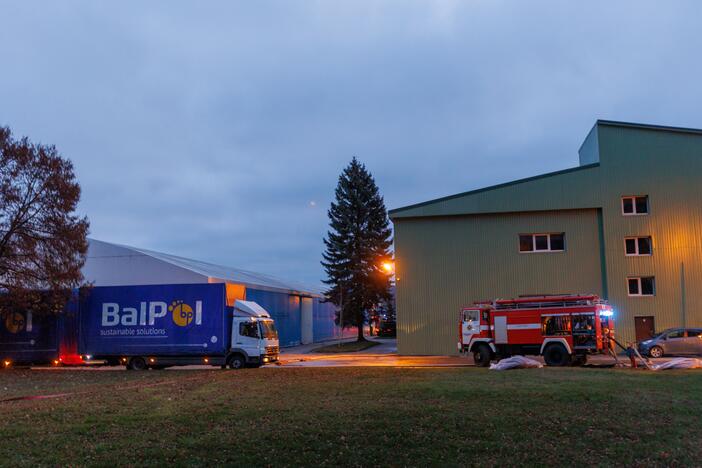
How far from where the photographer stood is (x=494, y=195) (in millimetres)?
36000

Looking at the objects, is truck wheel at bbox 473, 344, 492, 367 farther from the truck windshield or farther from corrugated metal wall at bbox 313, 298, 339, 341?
corrugated metal wall at bbox 313, 298, 339, 341

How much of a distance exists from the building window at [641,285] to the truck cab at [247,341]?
2190cm

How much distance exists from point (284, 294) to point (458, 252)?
18.6 m

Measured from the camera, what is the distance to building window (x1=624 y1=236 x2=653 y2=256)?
35.1m

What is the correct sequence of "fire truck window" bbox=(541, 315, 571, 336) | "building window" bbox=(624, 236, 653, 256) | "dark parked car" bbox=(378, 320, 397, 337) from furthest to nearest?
"dark parked car" bbox=(378, 320, 397, 337) → "building window" bbox=(624, 236, 653, 256) → "fire truck window" bbox=(541, 315, 571, 336)

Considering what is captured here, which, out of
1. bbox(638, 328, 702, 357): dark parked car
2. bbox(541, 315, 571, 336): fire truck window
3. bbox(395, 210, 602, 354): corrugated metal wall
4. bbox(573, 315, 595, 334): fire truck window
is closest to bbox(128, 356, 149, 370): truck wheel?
bbox(395, 210, 602, 354): corrugated metal wall

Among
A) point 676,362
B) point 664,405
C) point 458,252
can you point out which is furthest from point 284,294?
point 664,405

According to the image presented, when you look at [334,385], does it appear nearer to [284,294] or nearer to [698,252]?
[698,252]

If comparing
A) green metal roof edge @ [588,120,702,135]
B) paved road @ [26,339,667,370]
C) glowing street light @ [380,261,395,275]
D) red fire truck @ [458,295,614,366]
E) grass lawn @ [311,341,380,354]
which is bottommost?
grass lawn @ [311,341,380,354]

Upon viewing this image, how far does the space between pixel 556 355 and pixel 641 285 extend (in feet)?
43.4

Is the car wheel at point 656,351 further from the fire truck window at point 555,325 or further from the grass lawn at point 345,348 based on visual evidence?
the grass lawn at point 345,348

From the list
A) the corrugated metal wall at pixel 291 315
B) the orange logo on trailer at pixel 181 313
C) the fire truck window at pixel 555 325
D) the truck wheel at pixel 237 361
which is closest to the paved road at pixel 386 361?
the truck wheel at pixel 237 361

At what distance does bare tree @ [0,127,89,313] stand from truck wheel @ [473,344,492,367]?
61.6ft

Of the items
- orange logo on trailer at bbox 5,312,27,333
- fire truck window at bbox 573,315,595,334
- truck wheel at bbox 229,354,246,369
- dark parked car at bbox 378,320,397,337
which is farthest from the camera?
dark parked car at bbox 378,320,397,337
